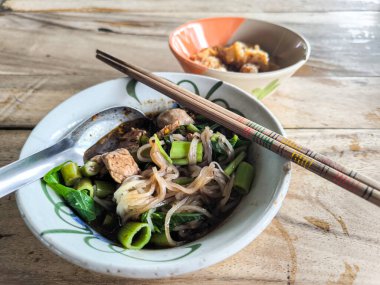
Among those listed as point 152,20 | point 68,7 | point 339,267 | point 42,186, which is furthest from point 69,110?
point 68,7

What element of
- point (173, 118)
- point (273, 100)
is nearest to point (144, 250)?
point (173, 118)

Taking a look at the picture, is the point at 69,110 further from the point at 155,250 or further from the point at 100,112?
the point at 155,250

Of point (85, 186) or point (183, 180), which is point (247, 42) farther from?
point (85, 186)

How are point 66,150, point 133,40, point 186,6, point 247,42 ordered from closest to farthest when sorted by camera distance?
1. point 66,150
2. point 247,42
3. point 133,40
4. point 186,6

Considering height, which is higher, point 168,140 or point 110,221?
point 168,140

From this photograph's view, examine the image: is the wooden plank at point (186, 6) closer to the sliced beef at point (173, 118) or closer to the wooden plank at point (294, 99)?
the wooden plank at point (294, 99)

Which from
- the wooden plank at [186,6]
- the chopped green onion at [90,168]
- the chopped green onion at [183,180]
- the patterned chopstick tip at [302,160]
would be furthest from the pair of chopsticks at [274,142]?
the wooden plank at [186,6]

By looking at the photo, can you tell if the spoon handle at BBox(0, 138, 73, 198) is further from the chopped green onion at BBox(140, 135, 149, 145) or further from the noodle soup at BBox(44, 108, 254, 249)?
the chopped green onion at BBox(140, 135, 149, 145)
